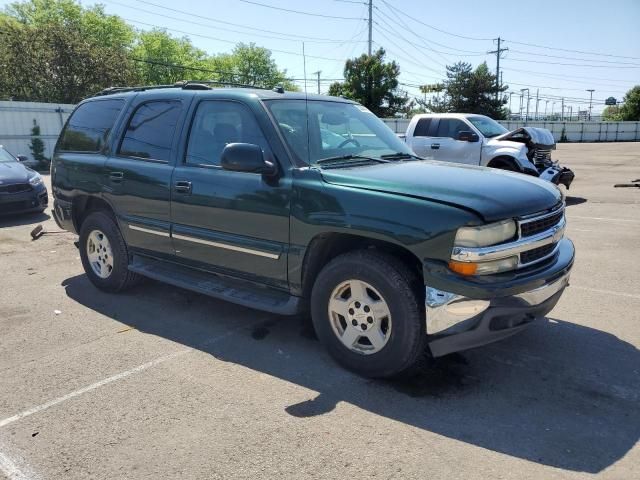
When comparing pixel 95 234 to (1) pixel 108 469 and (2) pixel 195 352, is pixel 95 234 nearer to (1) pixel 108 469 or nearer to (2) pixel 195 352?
(2) pixel 195 352

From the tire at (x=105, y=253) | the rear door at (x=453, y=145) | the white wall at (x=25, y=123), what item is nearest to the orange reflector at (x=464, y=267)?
the tire at (x=105, y=253)

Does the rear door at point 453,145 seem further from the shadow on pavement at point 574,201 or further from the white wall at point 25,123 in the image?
the white wall at point 25,123

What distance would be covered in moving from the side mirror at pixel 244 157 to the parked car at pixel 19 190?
7552 millimetres

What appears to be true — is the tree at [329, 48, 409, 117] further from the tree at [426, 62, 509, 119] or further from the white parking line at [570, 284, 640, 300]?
the white parking line at [570, 284, 640, 300]

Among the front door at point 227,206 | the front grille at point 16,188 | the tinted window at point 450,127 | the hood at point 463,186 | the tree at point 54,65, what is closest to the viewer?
the hood at point 463,186

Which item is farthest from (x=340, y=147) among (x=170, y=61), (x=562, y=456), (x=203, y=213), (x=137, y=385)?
(x=170, y=61)

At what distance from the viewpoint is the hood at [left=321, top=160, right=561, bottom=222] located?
3.26 meters

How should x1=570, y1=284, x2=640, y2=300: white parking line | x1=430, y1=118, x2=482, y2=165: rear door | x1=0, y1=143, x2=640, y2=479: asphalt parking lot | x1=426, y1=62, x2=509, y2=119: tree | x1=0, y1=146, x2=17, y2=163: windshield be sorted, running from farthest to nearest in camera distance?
x1=426, y1=62, x2=509, y2=119: tree, x1=430, y1=118, x2=482, y2=165: rear door, x1=0, y1=146, x2=17, y2=163: windshield, x1=570, y1=284, x2=640, y2=300: white parking line, x1=0, y1=143, x2=640, y2=479: asphalt parking lot

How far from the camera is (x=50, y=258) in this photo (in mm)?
7285

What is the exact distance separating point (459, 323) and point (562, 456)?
2.87 ft

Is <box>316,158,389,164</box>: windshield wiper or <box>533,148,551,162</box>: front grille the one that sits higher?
<box>316,158,389,164</box>: windshield wiper

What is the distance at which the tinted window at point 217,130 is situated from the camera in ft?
13.9

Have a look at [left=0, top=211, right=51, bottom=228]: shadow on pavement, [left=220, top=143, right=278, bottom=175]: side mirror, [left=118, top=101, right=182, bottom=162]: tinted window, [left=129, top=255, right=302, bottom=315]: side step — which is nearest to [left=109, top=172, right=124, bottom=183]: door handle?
[left=118, top=101, right=182, bottom=162]: tinted window

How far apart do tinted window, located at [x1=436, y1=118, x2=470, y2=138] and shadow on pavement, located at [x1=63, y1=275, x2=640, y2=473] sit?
29.5 feet
